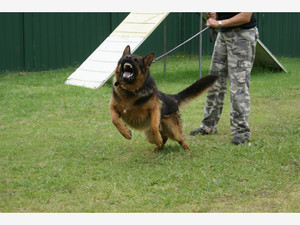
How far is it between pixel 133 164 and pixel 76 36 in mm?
10156

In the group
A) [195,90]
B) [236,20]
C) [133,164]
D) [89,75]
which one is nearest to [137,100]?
[133,164]

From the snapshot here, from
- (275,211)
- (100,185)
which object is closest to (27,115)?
(100,185)

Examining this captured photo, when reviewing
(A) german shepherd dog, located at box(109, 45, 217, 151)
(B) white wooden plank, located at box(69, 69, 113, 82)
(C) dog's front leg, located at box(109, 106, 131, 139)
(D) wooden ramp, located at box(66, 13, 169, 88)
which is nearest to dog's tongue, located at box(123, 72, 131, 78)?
(A) german shepherd dog, located at box(109, 45, 217, 151)

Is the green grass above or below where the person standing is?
below

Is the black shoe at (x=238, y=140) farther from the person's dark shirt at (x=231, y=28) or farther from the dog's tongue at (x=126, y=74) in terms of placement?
the dog's tongue at (x=126, y=74)

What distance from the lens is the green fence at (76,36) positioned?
12.9 metres

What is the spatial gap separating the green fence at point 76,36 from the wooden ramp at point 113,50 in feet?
10.1

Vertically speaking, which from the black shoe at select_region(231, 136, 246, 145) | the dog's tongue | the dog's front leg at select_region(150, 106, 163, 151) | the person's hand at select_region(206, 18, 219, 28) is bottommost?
the black shoe at select_region(231, 136, 246, 145)

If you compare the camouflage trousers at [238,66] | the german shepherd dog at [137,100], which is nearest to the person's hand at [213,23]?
the camouflage trousers at [238,66]

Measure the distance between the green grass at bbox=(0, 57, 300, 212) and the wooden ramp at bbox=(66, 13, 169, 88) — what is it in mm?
1573

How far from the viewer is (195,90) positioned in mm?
5766

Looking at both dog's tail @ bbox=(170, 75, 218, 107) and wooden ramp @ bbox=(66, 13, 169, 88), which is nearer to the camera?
dog's tail @ bbox=(170, 75, 218, 107)

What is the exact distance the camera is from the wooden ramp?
10.1m

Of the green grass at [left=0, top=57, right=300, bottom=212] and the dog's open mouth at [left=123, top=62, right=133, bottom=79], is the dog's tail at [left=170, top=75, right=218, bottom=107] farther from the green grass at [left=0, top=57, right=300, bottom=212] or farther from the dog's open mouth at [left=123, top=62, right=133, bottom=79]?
the dog's open mouth at [left=123, top=62, right=133, bottom=79]
